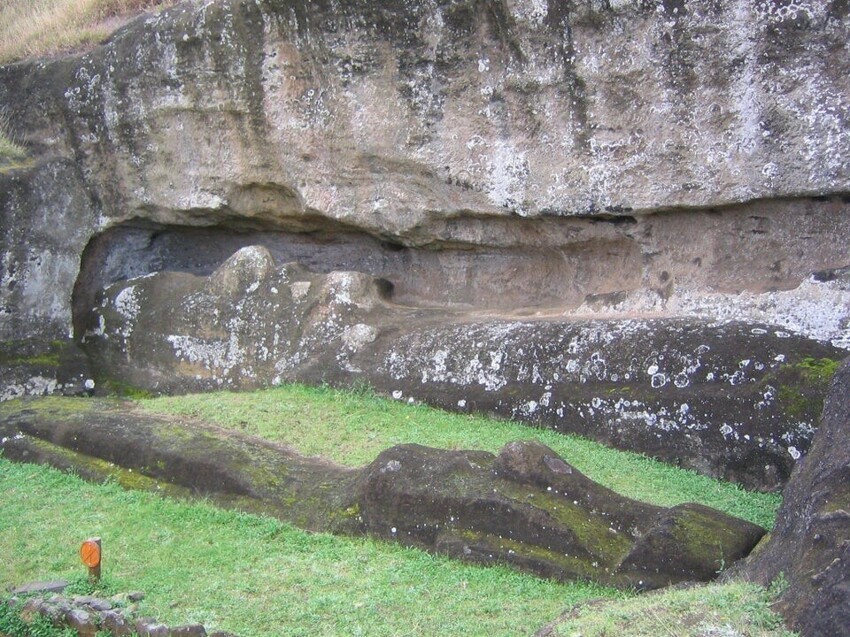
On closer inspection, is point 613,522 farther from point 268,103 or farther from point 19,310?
point 19,310

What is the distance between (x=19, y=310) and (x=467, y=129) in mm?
5117

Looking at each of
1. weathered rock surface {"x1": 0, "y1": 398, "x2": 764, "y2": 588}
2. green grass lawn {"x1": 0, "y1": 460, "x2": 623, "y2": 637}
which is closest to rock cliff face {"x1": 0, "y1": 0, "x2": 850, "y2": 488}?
weathered rock surface {"x1": 0, "y1": 398, "x2": 764, "y2": 588}

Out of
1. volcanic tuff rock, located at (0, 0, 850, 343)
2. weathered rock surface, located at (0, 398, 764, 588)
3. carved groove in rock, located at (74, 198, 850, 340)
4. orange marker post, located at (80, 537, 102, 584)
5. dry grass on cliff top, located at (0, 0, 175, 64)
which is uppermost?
dry grass on cliff top, located at (0, 0, 175, 64)

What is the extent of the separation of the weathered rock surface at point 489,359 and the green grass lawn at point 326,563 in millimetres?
330

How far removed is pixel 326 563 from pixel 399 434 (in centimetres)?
242

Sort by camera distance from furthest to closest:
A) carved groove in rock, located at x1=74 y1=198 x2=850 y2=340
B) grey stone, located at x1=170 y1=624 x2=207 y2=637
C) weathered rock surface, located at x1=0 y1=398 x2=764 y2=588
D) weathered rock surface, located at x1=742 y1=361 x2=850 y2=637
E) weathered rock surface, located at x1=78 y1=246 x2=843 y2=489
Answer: carved groove in rock, located at x1=74 y1=198 x2=850 y2=340 → weathered rock surface, located at x1=78 y1=246 x2=843 y2=489 → weathered rock surface, located at x1=0 y1=398 x2=764 y2=588 → grey stone, located at x1=170 y1=624 x2=207 y2=637 → weathered rock surface, located at x1=742 y1=361 x2=850 y2=637

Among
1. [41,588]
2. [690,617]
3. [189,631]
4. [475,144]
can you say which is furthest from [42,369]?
[690,617]

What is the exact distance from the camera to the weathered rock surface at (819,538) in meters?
3.96

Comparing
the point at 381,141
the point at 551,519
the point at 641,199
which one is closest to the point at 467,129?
the point at 381,141

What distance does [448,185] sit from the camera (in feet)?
32.4

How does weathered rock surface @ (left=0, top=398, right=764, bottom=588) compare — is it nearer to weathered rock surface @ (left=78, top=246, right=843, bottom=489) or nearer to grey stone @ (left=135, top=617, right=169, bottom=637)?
grey stone @ (left=135, top=617, right=169, bottom=637)

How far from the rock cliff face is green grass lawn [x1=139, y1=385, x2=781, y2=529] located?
0.28 m

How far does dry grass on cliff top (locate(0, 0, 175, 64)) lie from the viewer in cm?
1222

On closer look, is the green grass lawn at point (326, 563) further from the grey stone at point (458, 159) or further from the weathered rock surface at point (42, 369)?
the weathered rock surface at point (42, 369)
